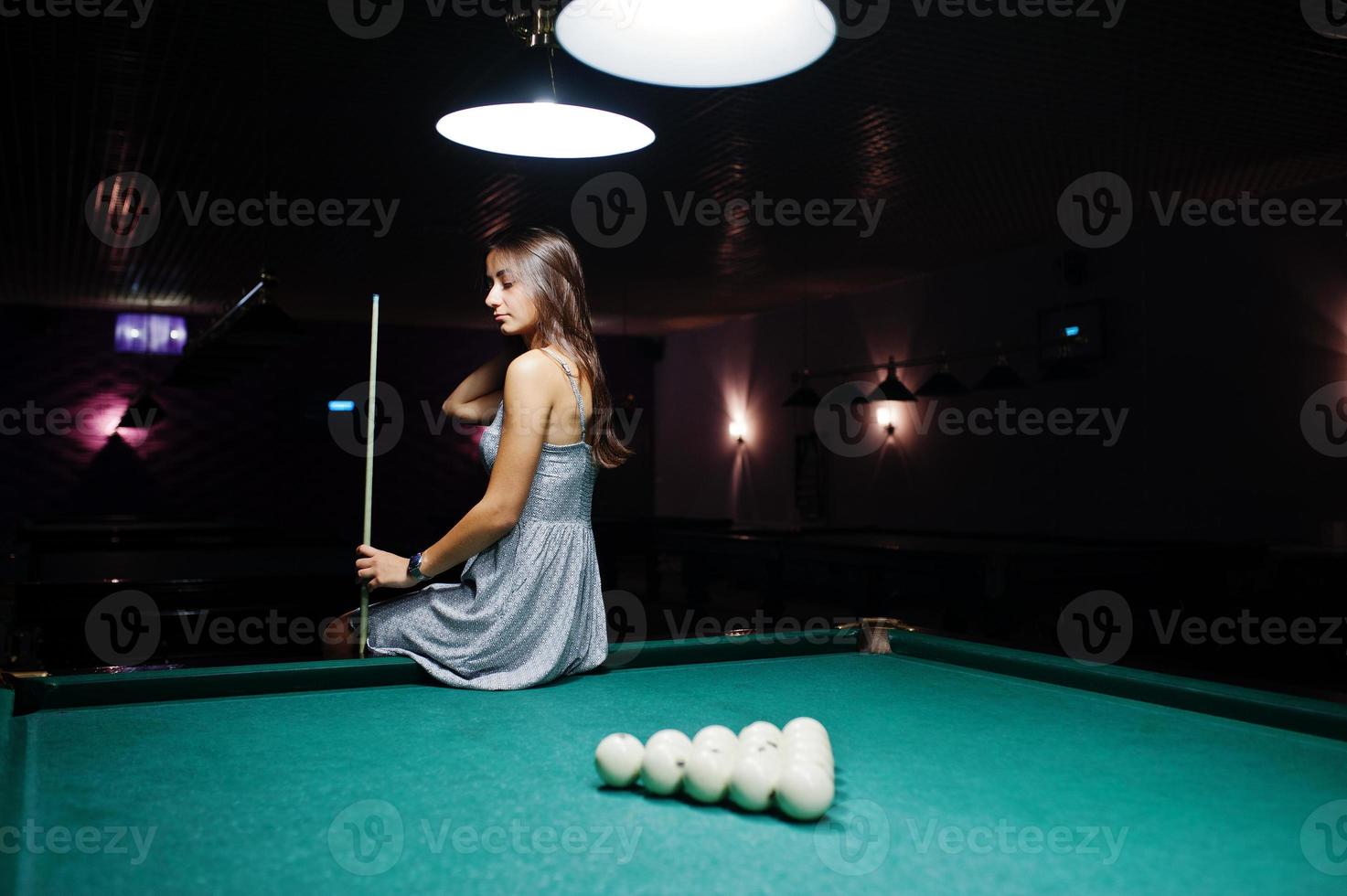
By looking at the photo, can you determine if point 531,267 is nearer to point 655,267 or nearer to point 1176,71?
point 1176,71

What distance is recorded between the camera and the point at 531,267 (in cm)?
248

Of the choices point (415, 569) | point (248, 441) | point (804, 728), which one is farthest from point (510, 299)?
point (248, 441)

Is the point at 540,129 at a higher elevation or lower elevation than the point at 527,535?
higher

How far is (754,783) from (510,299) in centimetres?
146

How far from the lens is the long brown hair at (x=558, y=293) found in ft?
8.14

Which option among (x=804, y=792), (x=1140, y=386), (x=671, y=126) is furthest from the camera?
(x=1140, y=386)

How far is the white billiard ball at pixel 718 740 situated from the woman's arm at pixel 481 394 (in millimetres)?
1395

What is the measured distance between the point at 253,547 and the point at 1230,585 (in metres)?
5.85

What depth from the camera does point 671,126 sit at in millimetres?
5652

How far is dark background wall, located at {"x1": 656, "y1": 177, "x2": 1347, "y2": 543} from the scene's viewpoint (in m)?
6.82

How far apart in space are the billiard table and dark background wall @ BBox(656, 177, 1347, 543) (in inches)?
220

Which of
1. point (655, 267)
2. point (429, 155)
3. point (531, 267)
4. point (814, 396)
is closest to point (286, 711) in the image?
point (531, 267)

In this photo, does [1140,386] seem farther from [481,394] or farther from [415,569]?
[415,569]

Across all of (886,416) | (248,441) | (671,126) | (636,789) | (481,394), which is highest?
(671,126)
